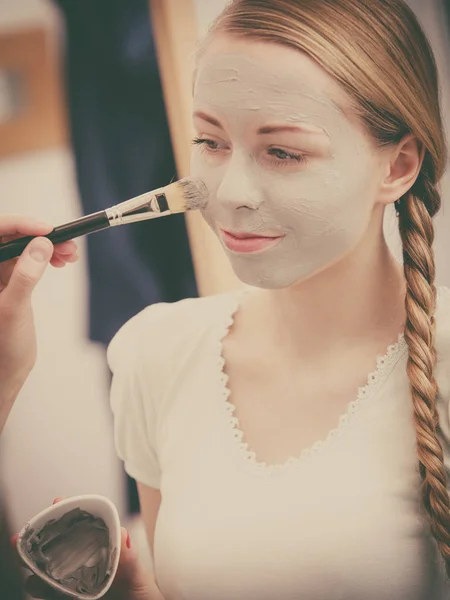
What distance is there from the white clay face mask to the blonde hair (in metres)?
0.02

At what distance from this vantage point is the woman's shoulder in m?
0.83

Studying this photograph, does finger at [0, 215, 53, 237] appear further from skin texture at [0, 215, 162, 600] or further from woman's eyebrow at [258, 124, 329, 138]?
woman's eyebrow at [258, 124, 329, 138]

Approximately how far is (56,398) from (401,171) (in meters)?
0.50

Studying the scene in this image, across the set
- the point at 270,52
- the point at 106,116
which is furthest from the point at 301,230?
the point at 106,116

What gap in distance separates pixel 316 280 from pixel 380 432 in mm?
173

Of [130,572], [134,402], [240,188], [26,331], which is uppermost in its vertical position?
[240,188]

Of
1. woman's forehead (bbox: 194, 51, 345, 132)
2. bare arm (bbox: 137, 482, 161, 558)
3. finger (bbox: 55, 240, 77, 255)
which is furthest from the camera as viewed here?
bare arm (bbox: 137, 482, 161, 558)

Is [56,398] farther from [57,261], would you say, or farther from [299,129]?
[299,129]

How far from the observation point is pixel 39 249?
27.3 inches

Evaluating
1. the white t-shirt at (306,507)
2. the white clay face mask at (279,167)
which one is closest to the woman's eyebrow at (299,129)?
the white clay face mask at (279,167)

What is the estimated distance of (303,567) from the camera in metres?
0.70

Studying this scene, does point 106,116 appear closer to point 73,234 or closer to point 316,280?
point 73,234

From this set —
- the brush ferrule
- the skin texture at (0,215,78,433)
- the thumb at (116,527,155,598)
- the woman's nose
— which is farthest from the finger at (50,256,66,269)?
the thumb at (116,527,155,598)

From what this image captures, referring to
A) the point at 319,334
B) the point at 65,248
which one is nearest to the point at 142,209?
the point at 65,248
